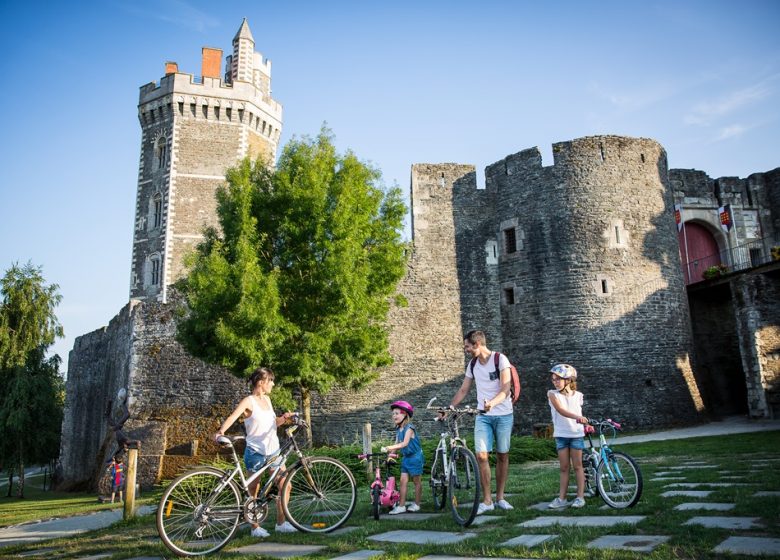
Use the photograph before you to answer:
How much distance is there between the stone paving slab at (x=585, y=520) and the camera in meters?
4.98

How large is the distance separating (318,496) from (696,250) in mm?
24012

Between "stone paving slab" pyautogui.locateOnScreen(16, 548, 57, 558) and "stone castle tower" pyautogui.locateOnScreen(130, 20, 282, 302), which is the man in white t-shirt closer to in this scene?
"stone paving slab" pyautogui.locateOnScreen(16, 548, 57, 558)

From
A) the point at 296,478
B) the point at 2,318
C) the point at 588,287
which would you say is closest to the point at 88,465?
the point at 2,318

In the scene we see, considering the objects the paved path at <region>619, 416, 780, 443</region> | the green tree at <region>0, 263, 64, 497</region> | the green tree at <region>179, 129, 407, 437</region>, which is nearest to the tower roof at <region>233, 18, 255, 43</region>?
the green tree at <region>0, 263, 64, 497</region>

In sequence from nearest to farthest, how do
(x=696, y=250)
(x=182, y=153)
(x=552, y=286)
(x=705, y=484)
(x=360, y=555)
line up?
1. (x=360, y=555)
2. (x=705, y=484)
3. (x=552, y=286)
4. (x=696, y=250)
5. (x=182, y=153)

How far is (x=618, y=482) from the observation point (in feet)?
19.1

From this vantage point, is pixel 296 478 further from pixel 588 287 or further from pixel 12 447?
pixel 12 447

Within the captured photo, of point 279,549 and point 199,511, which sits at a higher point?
point 199,511

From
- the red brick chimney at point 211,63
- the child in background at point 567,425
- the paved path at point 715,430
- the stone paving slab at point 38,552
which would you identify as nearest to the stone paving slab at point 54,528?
the stone paving slab at point 38,552

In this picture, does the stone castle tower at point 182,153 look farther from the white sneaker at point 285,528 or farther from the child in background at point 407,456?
the white sneaker at point 285,528

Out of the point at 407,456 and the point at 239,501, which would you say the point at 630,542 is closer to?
the point at 407,456

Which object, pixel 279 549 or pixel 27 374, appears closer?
pixel 279 549

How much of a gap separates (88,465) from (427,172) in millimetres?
19179

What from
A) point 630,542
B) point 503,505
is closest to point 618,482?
point 503,505
